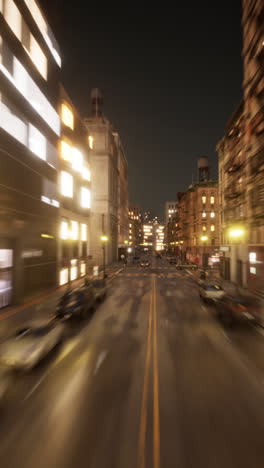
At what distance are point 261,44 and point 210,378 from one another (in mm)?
27054

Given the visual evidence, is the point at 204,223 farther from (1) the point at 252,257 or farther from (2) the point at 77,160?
(2) the point at 77,160

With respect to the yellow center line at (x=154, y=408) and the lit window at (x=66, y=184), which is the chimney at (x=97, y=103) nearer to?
the lit window at (x=66, y=184)

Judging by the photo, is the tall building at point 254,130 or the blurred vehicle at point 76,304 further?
→ the tall building at point 254,130

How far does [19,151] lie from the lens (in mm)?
19828

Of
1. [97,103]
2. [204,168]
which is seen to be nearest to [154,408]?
[97,103]

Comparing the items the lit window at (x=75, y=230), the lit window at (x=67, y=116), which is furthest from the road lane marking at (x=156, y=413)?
the lit window at (x=67, y=116)

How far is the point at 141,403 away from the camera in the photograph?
8.01m

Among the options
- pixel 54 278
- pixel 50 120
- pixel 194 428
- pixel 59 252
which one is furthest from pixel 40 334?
pixel 50 120

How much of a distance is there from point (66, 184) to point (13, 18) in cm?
1634

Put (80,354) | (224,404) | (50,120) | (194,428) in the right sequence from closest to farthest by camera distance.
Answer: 1. (194,428)
2. (224,404)
3. (80,354)
4. (50,120)

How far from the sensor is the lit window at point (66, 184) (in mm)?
30861

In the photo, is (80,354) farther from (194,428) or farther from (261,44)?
(261,44)

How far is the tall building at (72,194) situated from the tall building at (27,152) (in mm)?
2913

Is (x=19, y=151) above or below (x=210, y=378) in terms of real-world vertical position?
above
